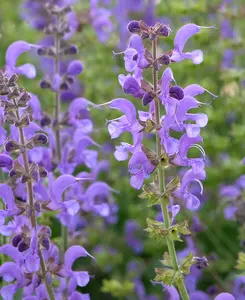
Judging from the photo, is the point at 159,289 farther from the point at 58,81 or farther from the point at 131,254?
the point at 58,81

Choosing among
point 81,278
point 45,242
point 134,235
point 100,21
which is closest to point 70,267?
point 81,278

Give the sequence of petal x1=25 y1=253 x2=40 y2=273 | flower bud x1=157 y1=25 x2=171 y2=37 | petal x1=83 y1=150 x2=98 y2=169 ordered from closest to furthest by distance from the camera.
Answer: flower bud x1=157 y1=25 x2=171 y2=37 < petal x1=25 y1=253 x2=40 y2=273 < petal x1=83 y1=150 x2=98 y2=169

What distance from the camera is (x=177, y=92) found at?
5.21ft

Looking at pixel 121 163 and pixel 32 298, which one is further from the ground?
pixel 32 298

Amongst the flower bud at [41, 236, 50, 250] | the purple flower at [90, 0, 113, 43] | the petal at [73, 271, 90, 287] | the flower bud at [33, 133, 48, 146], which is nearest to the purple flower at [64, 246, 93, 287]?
the petal at [73, 271, 90, 287]

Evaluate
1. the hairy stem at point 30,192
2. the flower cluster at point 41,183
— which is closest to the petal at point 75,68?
the flower cluster at point 41,183

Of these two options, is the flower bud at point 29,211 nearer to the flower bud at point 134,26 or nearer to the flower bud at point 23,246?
the flower bud at point 23,246

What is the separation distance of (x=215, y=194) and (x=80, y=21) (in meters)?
1.17

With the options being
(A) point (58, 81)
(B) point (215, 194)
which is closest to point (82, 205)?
(A) point (58, 81)

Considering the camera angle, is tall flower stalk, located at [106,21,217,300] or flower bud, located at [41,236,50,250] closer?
tall flower stalk, located at [106,21,217,300]

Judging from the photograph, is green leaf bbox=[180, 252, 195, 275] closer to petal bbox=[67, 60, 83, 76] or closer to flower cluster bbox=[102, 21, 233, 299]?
flower cluster bbox=[102, 21, 233, 299]

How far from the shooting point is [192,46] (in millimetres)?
3732

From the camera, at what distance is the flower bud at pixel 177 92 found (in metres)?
1.59

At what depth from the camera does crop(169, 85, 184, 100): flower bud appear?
1587mm
